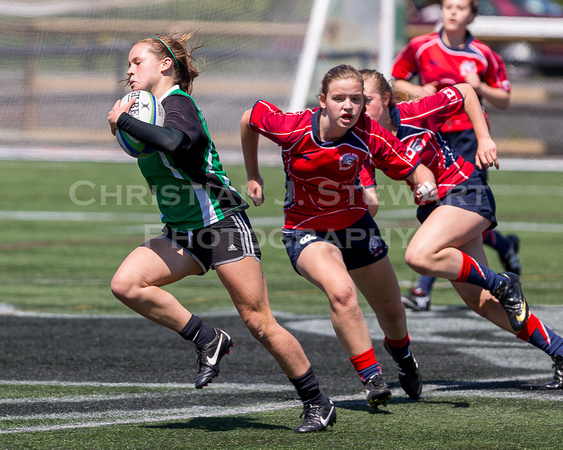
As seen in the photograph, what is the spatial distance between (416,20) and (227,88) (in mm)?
8645

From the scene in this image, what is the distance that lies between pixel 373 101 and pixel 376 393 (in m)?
1.70

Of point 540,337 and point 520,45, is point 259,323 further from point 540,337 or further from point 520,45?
point 520,45

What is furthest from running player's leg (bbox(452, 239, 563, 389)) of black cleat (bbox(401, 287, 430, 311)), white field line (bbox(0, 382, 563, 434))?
black cleat (bbox(401, 287, 430, 311))

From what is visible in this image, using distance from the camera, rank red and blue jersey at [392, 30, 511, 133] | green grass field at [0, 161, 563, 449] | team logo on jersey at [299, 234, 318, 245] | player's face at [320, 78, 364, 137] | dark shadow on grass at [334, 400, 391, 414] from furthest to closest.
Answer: red and blue jersey at [392, 30, 511, 133] → team logo on jersey at [299, 234, 318, 245] → dark shadow on grass at [334, 400, 391, 414] → player's face at [320, 78, 364, 137] → green grass field at [0, 161, 563, 449]

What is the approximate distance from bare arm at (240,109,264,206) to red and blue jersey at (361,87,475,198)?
25.6 inches

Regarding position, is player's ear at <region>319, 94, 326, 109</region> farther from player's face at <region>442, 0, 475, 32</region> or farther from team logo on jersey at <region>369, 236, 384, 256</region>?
player's face at <region>442, 0, 475, 32</region>

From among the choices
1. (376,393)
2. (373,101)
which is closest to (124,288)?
(376,393)

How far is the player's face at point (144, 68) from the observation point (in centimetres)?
500

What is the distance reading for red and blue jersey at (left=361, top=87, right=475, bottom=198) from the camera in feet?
19.5

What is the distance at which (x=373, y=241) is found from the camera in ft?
18.0

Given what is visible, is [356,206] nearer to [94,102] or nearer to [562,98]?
[94,102]

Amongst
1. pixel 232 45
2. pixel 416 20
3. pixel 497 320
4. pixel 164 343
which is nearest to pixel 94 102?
pixel 232 45

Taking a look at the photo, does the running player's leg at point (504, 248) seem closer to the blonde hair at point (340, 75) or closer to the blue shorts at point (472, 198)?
the blue shorts at point (472, 198)

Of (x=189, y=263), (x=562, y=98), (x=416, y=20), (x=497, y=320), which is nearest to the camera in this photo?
(x=189, y=263)
